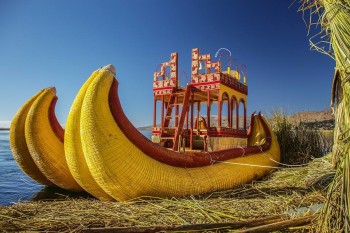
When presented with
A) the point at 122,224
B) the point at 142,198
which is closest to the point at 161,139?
the point at 142,198

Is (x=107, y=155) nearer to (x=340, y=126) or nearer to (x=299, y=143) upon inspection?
(x=340, y=126)

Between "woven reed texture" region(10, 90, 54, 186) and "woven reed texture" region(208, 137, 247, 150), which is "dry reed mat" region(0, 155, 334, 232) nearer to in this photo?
"woven reed texture" region(10, 90, 54, 186)

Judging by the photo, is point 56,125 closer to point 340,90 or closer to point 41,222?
point 41,222

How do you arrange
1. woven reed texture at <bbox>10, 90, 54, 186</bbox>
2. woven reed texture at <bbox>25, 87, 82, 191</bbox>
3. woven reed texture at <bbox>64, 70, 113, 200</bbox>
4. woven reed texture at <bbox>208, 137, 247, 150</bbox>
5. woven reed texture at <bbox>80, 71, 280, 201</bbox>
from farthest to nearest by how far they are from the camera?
woven reed texture at <bbox>208, 137, 247, 150</bbox> → woven reed texture at <bbox>10, 90, 54, 186</bbox> → woven reed texture at <bbox>25, 87, 82, 191</bbox> → woven reed texture at <bbox>64, 70, 113, 200</bbox> → woven reed texture at <bbox>80, 71, 280, 201</bbox>

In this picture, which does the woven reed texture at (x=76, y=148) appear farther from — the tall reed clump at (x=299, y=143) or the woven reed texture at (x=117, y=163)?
the tall reed clump at (x=299, y=143)

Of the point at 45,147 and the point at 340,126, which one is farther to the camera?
the point at 45,147

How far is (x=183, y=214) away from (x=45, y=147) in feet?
10.3

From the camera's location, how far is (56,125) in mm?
5355

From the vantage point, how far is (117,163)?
358 centimetres

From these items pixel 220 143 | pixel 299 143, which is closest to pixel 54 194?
pixel 220 143

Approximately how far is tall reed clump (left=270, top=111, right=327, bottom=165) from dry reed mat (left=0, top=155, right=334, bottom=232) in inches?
159

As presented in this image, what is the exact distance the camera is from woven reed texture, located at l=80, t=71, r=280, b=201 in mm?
3543

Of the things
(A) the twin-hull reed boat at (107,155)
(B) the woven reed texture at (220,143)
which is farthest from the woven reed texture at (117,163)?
(B) the woven reed texture at (220,143)

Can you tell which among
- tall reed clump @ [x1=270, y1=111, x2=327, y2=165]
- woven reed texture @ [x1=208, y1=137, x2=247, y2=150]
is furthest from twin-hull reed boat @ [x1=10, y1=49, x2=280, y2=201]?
tall reed clump @ [x1=270, y1=111, x2=327, y2=165]
